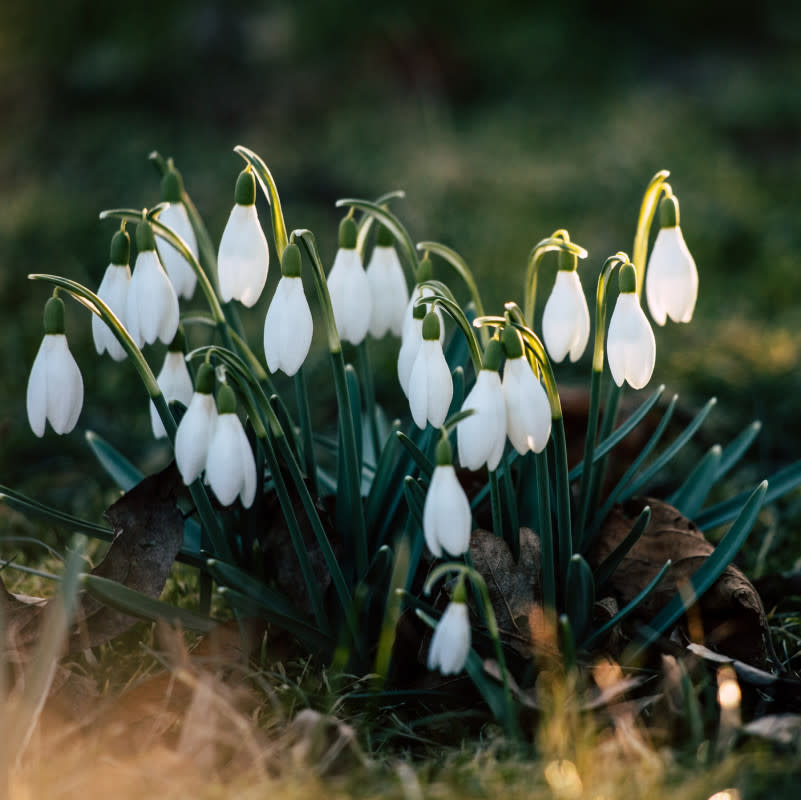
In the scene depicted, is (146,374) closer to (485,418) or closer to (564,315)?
(485,418)

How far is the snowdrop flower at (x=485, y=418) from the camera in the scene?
116 cm

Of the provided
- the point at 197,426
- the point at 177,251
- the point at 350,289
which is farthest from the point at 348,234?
the point at 197,426

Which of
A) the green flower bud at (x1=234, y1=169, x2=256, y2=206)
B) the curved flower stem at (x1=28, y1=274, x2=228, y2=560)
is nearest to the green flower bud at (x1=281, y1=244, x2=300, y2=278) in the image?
the green flower bud at (x1=234, y1=169, x2=256, y2=206)

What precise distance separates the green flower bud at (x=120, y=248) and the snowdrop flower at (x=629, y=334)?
0.69 m

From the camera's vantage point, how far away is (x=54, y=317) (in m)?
1.27

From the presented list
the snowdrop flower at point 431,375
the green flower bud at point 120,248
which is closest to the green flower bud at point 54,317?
the green flower bud at point 120,248

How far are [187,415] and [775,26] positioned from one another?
21.0 feet

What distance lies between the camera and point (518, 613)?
141 cm

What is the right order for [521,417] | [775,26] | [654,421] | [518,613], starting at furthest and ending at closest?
[775,26]
[654,421]
[518,613]
[521,417]

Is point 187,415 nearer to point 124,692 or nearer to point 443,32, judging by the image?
point 124,692

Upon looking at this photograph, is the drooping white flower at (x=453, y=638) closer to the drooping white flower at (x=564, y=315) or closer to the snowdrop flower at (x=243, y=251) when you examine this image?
the drooping white flower at (x=564, y=315)

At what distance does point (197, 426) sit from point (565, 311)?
1.74 feet

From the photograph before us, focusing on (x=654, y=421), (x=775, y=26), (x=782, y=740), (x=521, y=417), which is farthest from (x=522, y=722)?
(x=775, y=26)

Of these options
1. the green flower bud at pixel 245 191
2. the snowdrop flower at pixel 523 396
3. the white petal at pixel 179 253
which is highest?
the green flower bud at pixel 245 191
